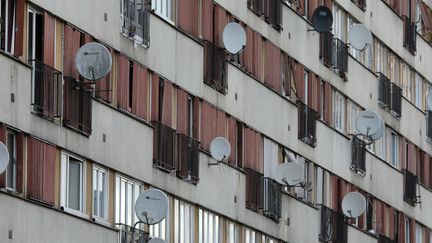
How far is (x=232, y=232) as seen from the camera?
190ft

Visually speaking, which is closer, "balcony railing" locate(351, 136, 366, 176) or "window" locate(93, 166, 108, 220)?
"window" locate(93, 166, 108, 220)

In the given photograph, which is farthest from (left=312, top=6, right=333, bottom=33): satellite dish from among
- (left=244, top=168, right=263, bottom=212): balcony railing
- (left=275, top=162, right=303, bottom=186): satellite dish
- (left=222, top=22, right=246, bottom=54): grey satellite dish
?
(left=222, top=22, right=246, bottom=54): grey satellite dish

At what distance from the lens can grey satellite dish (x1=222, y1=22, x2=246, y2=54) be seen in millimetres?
57031

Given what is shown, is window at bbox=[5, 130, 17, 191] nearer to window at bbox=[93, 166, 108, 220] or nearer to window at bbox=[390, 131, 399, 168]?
window at bbox=[93, 166, 108, 220]

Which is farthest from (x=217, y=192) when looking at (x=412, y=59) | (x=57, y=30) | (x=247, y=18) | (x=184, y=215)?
(x=412, y=59)

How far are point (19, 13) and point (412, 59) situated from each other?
116 feet

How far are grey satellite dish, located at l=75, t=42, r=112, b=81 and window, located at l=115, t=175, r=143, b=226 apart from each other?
3720 millimetres

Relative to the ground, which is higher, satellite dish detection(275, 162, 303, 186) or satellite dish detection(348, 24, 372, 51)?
satellite dish detection(348, 24, 372, 51)

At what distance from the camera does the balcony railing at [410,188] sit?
249 feet

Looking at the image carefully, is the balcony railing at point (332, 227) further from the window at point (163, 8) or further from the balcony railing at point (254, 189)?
the window at point (163, 8)

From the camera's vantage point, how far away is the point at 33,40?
1815 inches

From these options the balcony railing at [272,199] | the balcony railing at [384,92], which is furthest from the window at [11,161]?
the balcony railing at [384,92]

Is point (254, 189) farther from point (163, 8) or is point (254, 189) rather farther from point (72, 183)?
point (72, 183)

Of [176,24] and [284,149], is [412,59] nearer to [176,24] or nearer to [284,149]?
[284,149]
